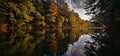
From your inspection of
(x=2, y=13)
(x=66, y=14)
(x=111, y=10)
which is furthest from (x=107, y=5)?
(x=66, y=14)

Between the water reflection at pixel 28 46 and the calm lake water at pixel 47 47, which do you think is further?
the water reflection at pixel 28 46

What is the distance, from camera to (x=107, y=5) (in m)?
15.7

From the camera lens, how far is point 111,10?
1570cm

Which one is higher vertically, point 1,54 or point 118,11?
point 118,11

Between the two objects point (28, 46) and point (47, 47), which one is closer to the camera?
point (28, 46)

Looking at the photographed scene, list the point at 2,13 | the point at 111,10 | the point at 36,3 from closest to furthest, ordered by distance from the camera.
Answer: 1. the point at 111,10
2. the point at 2,13
3. the point at 36,3

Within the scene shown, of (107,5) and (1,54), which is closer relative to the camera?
(107,5)

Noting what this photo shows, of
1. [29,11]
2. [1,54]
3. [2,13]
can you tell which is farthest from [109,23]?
[29,11]

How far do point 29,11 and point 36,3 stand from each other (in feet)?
38.4

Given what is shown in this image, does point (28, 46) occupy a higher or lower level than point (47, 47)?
higher

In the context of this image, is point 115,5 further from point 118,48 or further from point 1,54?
point 1,54

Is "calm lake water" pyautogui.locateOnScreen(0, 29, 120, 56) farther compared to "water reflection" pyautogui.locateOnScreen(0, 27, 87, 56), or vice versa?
"water reflection" pyautogui.locateOnScreen(0, 27, 87, 56)

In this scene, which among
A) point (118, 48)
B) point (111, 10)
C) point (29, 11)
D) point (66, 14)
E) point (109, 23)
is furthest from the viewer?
point (66, 14)

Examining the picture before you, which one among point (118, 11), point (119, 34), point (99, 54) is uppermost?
point (118, 11)
